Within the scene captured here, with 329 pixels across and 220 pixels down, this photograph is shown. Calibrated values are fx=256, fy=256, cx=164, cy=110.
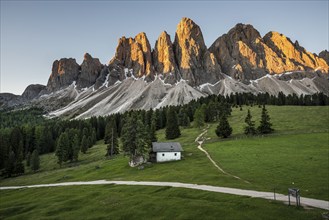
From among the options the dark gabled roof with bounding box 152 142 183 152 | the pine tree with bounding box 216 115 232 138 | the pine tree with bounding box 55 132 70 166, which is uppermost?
the pine tree with bounding box 216 115 232 138

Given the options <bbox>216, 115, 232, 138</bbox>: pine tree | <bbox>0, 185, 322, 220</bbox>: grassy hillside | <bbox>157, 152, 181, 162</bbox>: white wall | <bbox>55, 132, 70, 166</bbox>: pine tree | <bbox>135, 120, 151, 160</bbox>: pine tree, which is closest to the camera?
<bbox>0, 185, 322, 220</bbox>: grassy hillside

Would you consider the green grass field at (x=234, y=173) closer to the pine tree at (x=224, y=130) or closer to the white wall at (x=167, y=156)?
the pine tree at (x=224, y=130)

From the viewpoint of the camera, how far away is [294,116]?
118500 millimetres

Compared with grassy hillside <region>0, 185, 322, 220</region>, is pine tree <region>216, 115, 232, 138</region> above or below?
above

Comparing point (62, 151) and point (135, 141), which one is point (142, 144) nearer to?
point (135, 141)

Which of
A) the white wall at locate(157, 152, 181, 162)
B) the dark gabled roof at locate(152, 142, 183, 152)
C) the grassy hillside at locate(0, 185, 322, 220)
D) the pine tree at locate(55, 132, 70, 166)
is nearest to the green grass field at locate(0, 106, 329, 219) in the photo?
the grassy hillside at locate(0, 185, 322, 220)

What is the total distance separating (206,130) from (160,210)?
88253mm

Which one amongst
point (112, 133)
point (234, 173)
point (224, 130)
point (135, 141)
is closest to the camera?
point (234, 173)

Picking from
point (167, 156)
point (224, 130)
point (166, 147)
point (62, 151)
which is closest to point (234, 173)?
point (167, 156)

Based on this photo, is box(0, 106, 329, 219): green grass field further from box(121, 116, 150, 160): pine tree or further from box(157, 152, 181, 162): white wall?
box(121, 116, 150, 160): pine tree

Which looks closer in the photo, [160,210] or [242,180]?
[160,210]

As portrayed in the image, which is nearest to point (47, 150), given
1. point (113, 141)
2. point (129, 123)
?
point (113, 141)

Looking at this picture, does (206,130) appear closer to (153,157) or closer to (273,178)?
(153,157)

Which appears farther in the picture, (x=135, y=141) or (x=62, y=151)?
(x=62, y=151)
